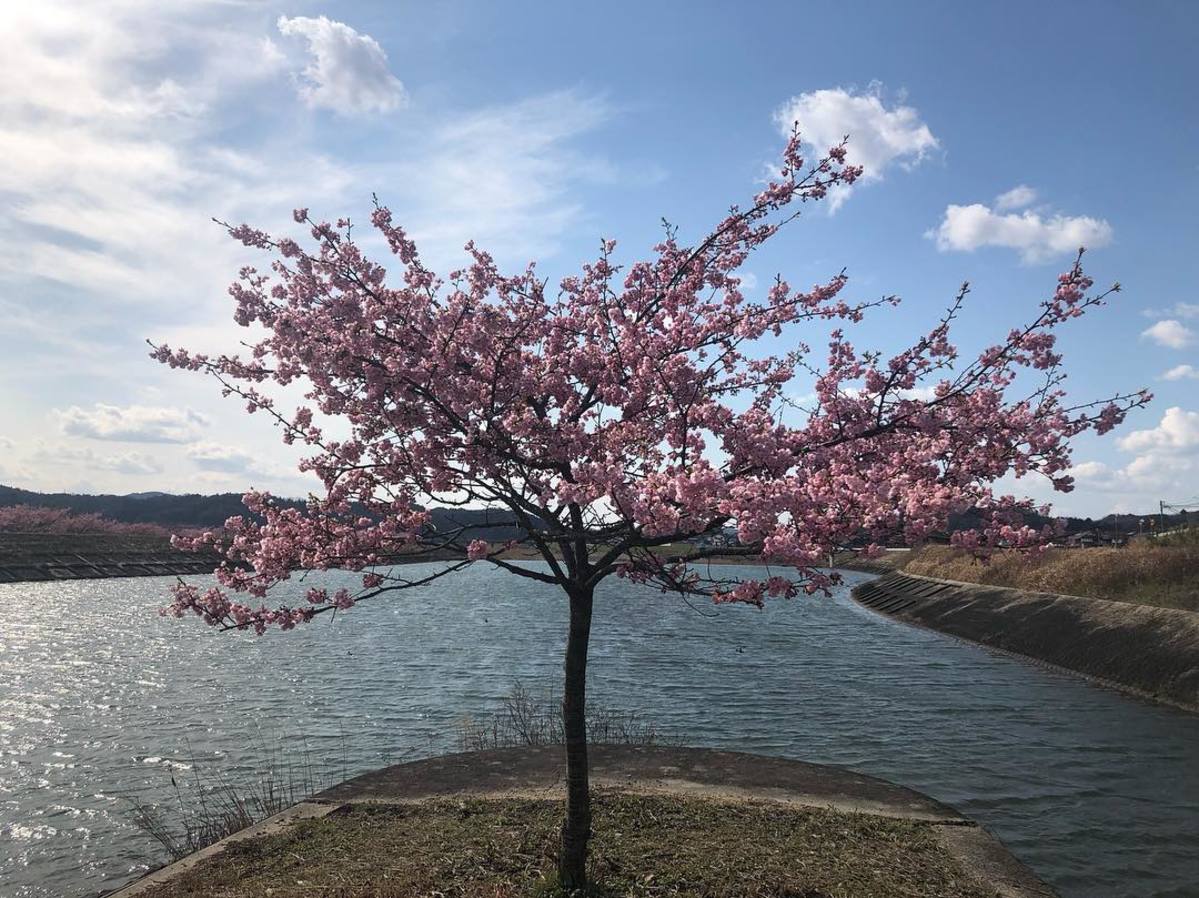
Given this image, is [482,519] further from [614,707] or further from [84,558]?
[84,558]

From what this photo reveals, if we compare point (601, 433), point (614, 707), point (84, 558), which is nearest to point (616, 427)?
point (601, 433)

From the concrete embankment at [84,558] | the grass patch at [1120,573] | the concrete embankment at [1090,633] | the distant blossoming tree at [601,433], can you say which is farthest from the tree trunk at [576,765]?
the concrete embankment at [84,558]

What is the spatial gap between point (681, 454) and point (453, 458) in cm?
275

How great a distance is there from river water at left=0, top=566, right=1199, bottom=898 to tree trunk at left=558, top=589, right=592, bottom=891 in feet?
25.1

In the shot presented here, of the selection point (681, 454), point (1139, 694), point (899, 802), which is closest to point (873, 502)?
point (681, 454)

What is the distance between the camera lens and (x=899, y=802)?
493 inches

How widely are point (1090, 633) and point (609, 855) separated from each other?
96.8ft

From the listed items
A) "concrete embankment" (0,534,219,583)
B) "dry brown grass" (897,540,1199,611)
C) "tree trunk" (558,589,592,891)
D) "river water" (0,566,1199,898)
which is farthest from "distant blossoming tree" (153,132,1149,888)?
"concrete embankment" (0,534,219,583)

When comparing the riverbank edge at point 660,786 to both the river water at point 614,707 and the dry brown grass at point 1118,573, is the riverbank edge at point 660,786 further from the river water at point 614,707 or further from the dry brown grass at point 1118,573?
the dry brown grass at point 1118,573

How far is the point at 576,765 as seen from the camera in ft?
30.1

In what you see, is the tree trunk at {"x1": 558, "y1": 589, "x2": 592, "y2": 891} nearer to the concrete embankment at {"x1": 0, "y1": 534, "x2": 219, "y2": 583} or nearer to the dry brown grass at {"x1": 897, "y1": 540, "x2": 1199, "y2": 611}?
the dry brown grass at {"x1": 897, "y1": 540, "x2": 1199, "y2": 611}

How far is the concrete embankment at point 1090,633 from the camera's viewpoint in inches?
993

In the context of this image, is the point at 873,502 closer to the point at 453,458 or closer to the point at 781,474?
the point at 781,474

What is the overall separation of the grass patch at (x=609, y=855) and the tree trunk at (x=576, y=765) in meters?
0.26
